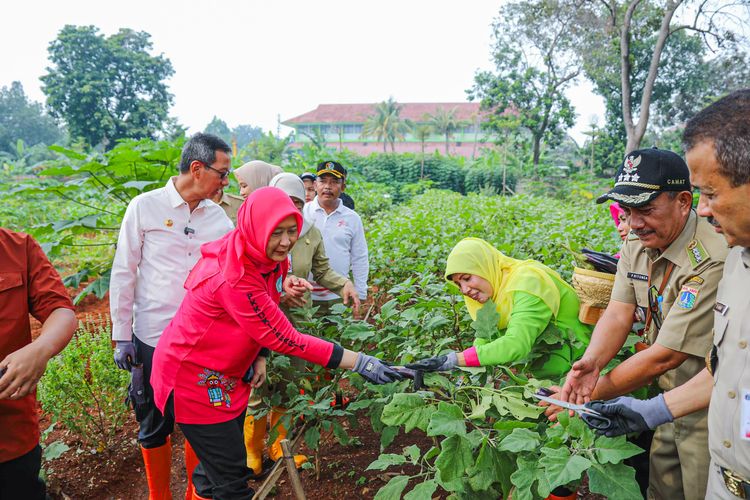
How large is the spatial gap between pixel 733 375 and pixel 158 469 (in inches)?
101

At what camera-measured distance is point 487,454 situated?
1.60 m

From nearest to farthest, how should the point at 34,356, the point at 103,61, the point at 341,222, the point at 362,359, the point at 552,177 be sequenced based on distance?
the point at 34,356, the point at 362,359, the point at 341,222, the point at 552,177, the point at 103,61

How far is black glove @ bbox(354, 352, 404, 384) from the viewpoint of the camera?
80.2 inches

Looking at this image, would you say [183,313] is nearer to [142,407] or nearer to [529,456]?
[142,407]

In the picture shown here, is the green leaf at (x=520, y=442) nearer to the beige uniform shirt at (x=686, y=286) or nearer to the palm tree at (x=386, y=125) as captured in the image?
the beige uniform shirt at (x=686, y=286)

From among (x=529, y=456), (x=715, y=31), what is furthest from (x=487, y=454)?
(x=715, y=31)

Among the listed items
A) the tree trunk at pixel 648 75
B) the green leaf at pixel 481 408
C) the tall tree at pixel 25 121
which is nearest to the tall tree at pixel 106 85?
the tall tree at pixel 25 121

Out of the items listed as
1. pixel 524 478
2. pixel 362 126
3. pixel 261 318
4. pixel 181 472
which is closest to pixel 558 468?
pixel 524 478

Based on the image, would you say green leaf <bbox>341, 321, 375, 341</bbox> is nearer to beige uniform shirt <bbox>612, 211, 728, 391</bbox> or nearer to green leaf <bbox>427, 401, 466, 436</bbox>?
green leaf <bbox>427, 401, 466, 436</bbox>

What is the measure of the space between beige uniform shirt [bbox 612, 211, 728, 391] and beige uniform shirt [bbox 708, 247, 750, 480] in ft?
0.85

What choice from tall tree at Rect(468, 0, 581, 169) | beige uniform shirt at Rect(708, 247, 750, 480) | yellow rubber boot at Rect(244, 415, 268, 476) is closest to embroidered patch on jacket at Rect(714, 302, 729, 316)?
beige uniform shirt at Rect(708, 247, 750, 480)

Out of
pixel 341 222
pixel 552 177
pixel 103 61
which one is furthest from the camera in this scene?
pixel 103 61

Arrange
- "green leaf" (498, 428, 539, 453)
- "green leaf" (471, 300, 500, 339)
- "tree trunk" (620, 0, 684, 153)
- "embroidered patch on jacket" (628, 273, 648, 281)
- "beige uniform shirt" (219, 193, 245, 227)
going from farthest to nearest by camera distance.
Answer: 1. "tree trunk" (620, 0, 684, 153)
2. "beige uniform shirt" (219, 193, 245, 227)
3. "green leaf" (471, 300, 500, 339)
4. "embroidered patch on jacket" (628, 273, 648, 281)
5. "green leaf" (498, 428, 539, 453)

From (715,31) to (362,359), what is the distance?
11.0 metres
